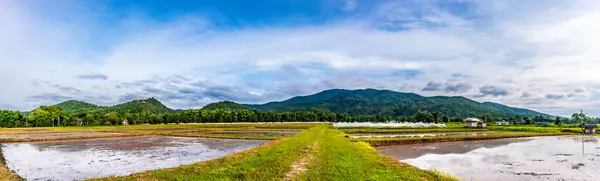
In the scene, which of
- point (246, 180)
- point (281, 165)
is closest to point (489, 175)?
point (281, 165)

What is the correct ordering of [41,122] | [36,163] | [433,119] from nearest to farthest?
[36,163], [41,122], [433,119]

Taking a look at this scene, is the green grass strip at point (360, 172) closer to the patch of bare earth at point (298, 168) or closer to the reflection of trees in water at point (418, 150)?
the patch of bare earth at point (298, 168)

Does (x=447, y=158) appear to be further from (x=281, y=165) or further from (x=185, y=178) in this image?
(x=185, y=178)

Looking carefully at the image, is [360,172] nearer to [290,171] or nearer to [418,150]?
[290,171]

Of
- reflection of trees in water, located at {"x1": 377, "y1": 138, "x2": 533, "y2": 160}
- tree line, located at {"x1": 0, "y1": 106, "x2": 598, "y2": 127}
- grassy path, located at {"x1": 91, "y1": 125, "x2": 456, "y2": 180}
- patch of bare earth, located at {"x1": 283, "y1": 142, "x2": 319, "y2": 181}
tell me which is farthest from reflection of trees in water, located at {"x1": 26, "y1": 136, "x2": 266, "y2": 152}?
tree line, located at {"x1": 0, "y1": 106, "x2": 598, "y2": 127}

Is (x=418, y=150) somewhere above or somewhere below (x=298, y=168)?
below

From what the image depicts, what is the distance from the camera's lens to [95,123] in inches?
5148

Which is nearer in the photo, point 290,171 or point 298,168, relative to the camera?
point 290,171

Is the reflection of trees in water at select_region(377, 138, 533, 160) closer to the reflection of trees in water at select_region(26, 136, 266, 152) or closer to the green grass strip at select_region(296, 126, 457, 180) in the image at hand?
the green grass strip at select_region(296, 126, 457, 180)

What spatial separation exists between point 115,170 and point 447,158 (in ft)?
75.8

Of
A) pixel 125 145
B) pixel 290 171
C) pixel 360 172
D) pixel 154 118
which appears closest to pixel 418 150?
pixel 360 172

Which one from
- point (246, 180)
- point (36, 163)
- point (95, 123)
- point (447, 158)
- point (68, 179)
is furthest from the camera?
point (95, 123)

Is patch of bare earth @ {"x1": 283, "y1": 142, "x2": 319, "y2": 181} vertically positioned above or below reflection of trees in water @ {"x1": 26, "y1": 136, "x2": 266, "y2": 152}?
above

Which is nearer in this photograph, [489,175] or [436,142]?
[489,175]
